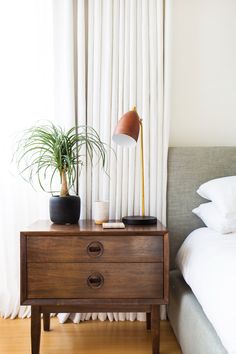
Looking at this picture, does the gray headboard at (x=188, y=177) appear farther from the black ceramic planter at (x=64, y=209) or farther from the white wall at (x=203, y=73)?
the black ceramic planter at (x=64, y=209)

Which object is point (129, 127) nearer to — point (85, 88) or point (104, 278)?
point (85, 88)

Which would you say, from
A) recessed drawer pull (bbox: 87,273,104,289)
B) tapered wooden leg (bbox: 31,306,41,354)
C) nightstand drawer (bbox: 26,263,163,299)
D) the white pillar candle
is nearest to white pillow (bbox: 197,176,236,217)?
nightstand drawer (bbox: 26,263,163,299)

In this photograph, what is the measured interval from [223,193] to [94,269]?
0.77 metres

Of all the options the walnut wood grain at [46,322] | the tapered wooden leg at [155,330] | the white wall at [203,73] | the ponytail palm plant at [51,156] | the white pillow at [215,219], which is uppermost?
the white wall at [203,73]

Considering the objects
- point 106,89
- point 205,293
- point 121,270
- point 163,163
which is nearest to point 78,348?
point 121,270

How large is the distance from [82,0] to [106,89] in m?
0.55

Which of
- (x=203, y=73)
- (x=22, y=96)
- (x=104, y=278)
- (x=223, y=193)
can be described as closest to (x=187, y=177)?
(x=223, y=193)

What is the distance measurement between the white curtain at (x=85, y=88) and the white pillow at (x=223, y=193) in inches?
12.4

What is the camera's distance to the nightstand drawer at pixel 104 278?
167 cm

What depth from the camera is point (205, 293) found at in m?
1.35

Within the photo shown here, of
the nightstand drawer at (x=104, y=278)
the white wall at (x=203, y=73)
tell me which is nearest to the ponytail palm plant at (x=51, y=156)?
the nightstand drawer at (x=104, y=278)

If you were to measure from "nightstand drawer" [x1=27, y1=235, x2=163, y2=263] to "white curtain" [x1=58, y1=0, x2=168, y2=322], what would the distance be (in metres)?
0.42

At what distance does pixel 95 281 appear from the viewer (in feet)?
5.53

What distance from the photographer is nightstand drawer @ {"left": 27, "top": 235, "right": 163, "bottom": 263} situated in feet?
5.47
